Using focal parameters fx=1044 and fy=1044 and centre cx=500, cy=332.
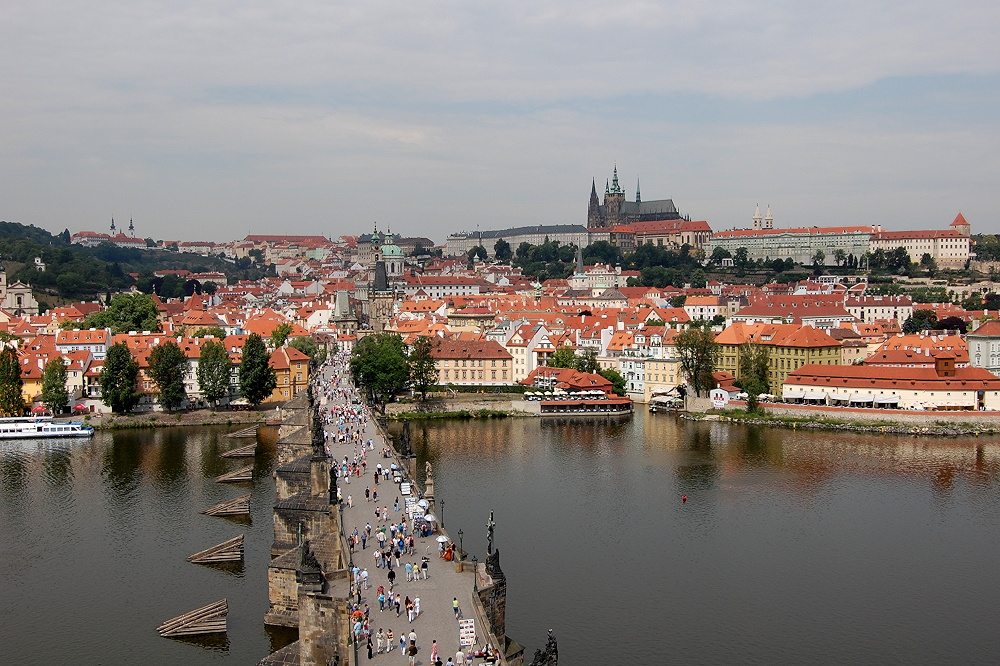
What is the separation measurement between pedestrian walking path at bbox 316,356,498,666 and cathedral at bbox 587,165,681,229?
114m

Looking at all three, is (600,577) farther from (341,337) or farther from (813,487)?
(341,337)

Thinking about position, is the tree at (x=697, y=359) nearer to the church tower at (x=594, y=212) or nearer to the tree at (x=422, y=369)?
the tree at (x=422, y=369)

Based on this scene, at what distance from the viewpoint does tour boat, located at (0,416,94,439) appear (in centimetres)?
3934

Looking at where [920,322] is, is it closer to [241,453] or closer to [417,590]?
[241,453]

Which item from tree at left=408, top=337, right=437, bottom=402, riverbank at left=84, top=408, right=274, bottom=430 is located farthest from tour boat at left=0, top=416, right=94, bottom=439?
tree at left=408, top=337, right=437, bottom=402

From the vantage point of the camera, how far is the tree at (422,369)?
47469mm

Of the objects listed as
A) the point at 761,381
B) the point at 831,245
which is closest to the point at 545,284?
the point at 831,245

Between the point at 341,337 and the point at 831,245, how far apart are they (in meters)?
59.4

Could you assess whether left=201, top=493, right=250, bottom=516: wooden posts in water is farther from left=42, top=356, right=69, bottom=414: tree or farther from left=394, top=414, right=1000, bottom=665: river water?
left=42, top=356, right=69, bottom=414: tree

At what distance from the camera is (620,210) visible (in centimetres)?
13938

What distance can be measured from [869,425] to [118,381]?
3042 cm

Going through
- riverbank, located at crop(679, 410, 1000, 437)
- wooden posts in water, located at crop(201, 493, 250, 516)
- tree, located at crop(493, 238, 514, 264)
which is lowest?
riverbank, located at crop(679, 410, 1000, 437)

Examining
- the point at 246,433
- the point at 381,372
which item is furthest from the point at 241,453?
the point at 381,372

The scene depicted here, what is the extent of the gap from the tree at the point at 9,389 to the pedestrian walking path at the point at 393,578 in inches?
827
